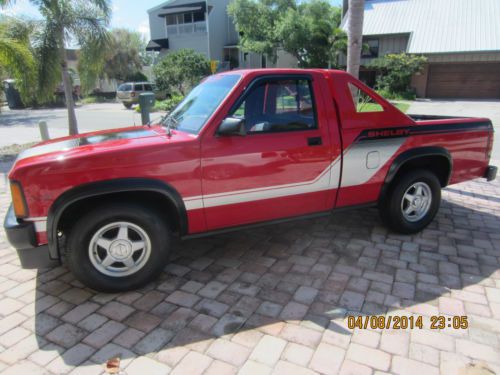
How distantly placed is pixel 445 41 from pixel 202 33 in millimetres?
21431

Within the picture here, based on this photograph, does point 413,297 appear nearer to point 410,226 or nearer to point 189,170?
point 410,226

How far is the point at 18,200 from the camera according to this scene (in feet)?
9.41

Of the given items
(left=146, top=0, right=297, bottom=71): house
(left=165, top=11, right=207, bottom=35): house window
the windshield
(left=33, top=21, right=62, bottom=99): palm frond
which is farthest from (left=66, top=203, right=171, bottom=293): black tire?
(left=165, top=11, right=207, bottom=35): house window

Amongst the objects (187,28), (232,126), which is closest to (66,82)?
(232,126)

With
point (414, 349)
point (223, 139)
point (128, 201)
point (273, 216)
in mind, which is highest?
point (223, 139)

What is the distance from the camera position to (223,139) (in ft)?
10.7

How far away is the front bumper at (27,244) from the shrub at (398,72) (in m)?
26.3

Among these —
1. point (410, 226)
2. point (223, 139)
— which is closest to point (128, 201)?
point (223, 139)

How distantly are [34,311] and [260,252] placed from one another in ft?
7.07

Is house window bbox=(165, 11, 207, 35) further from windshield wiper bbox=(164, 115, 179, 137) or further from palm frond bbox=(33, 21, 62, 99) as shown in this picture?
windshield wiper bbox=(164, 115, 179, 137)

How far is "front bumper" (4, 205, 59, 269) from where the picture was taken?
2.89 metres

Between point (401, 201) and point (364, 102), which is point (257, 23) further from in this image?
point (401, 201)

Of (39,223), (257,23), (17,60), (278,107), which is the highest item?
(257,23)

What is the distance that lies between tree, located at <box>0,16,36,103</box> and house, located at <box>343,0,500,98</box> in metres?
23.4
